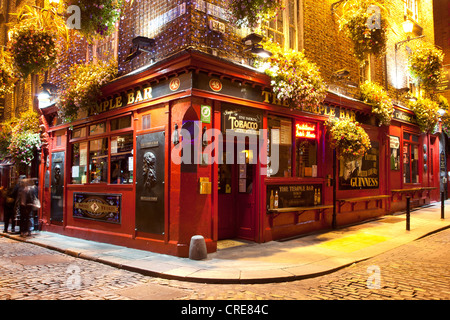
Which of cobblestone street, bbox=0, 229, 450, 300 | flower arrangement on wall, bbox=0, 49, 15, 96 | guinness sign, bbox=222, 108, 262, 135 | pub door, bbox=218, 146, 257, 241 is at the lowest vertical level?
cobblestone street, bbox=0, 229, 450, 300

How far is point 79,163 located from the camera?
11750 millimetres

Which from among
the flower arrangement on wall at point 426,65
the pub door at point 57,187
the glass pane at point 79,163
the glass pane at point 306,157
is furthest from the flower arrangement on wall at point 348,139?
the pub door at point 57,187

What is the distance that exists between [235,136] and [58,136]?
7677mm

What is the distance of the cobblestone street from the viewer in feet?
17.2

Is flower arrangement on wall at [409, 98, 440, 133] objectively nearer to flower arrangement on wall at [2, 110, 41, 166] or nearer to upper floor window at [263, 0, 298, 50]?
upper floor window at [263, 0, 298, 50]

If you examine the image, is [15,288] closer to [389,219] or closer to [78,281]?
[78,281]

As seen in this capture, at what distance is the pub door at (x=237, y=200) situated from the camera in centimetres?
946

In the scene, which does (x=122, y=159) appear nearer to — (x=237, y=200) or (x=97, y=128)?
(x=97, y=128)

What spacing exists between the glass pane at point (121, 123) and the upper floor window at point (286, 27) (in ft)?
16.2

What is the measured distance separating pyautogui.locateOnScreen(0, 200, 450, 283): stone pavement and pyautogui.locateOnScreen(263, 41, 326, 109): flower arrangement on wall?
153 inches

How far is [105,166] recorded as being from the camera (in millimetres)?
10578

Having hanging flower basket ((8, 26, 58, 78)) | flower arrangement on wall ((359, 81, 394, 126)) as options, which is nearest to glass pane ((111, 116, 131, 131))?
hanging flower basket ((8, 26, 58, 78))

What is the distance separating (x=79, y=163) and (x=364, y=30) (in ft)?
34.9
